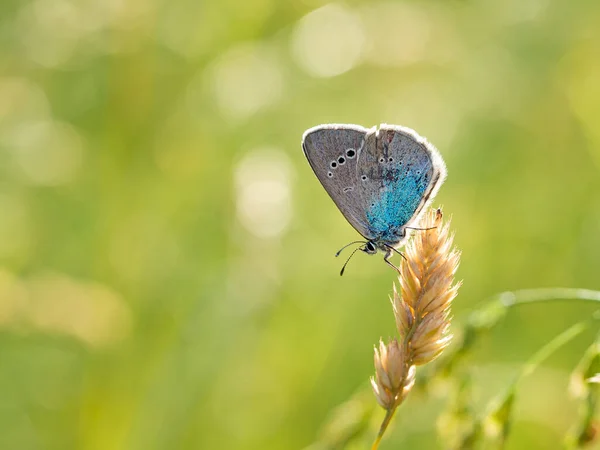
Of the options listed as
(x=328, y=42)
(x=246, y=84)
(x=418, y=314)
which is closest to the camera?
(x=418, y=314)

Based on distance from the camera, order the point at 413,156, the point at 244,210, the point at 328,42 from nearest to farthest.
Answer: the point at 413,156 → the point at 244,210 → the point at 328,42

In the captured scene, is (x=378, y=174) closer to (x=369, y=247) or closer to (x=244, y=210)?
(x=369, y=247)

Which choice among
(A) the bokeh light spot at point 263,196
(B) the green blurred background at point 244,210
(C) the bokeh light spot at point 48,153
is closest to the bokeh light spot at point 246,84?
(B) the green blurred background at point 244,210

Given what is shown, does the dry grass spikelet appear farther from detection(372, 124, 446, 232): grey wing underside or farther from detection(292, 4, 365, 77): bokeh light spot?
detection(292, 4, 365, 77): bokeh light spot

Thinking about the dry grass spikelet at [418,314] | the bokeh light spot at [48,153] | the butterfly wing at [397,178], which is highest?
the bokeh light spot at [48,153]

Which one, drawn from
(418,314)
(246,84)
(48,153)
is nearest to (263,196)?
(246,84)

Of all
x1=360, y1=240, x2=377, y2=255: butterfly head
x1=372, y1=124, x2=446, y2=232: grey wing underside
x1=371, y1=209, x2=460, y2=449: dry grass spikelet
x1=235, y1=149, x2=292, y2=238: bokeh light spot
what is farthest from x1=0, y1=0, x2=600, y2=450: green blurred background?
x1=371, y1=209, x2=460, y2=449: dry grass spikelet

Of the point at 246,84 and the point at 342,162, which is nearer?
the point at 342,162

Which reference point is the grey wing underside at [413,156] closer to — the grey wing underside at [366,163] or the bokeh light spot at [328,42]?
the grey wing underside at [366,163]
